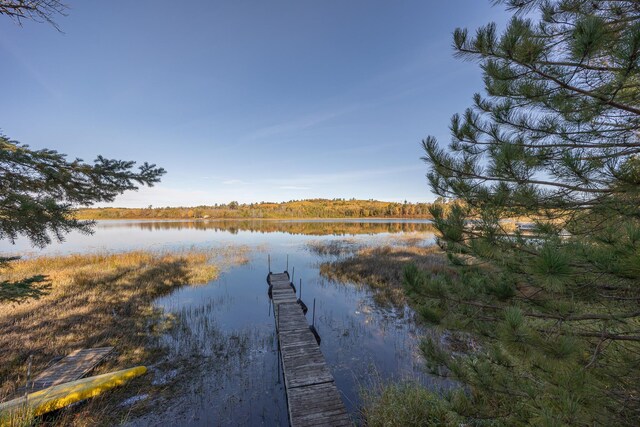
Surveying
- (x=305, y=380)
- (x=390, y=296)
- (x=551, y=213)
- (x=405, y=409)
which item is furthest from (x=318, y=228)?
(x=551, y=213)

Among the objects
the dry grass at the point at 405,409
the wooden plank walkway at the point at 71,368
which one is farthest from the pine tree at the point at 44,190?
the dry grass at the point at 405,409

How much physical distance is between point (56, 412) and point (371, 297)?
12369 millimetres

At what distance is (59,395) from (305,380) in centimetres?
539

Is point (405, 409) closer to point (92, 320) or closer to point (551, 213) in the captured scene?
point (551, 213)

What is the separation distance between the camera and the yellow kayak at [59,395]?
446cm

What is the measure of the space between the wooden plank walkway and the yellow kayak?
71 cm

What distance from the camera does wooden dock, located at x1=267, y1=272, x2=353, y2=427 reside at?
5.18m

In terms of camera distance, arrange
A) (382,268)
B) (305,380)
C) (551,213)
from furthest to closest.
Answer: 1. (382,268)
2. (305,380)
3. (551,213)

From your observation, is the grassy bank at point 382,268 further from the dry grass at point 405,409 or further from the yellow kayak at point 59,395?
the yellow kayak at point 59,395

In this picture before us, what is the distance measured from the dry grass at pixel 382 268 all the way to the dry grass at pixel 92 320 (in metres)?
10.0

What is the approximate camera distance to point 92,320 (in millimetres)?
10062

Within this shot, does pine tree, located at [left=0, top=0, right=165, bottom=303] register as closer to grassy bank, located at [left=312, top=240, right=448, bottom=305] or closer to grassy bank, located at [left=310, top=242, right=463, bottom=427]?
grassy bank, located at [left=310, top=242, right=463, bottom=427]

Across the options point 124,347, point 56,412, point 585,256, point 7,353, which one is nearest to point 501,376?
point 585,256

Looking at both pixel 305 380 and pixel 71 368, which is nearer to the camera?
pixel 305 380
